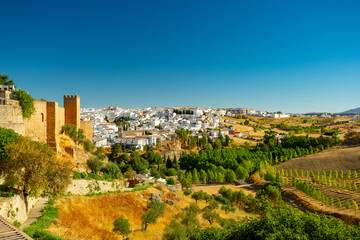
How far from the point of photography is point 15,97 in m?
15.3

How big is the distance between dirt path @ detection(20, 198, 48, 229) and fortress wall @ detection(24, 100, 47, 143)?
5.94m

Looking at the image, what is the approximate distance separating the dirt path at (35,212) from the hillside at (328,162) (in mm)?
40054

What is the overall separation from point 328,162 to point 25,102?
4676 cm

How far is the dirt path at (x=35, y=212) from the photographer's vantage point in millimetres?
9461

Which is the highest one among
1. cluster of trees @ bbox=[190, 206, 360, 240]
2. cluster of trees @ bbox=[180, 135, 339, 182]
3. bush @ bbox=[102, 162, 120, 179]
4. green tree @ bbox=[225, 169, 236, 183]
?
cluster of trees @ bbox=[190, 206, 360, 240]

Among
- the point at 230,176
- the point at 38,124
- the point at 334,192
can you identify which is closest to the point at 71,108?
the point at 38,124

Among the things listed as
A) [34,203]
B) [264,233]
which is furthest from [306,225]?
[34,203]

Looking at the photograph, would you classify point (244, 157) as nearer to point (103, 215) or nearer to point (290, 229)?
point (103, 215)

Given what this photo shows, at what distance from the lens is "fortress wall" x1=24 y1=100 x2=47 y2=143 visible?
1596cm

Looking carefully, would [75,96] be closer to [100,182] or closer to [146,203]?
[100,182]

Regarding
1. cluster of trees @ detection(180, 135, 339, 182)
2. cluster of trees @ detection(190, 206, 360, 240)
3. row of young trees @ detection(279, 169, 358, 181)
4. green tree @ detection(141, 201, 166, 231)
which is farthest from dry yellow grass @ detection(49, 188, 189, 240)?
row of young trees @ detection(279, 169, 358, 181)

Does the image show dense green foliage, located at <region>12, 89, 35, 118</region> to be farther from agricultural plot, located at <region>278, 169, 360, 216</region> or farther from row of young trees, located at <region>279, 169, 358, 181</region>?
row of young trees, located at <region>279, 169, 358, 181</region>

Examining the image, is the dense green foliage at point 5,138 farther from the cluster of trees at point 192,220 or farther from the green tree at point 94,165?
the cluster of trees at point 192,220

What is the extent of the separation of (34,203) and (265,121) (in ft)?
390
